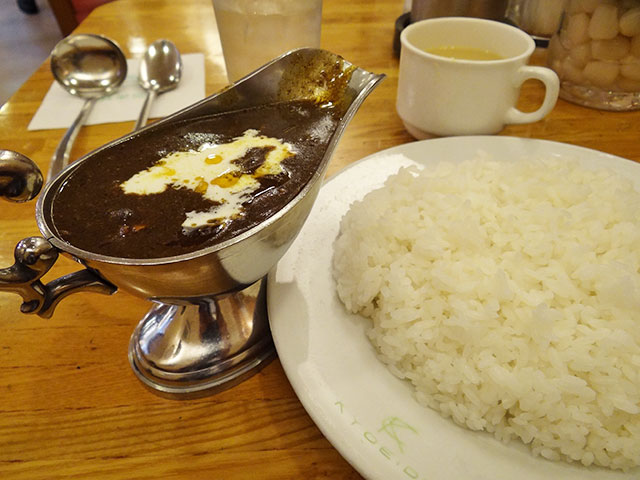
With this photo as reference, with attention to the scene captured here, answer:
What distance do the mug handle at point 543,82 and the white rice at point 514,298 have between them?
39 cm

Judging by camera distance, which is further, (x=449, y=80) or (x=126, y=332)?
(x=449, y=80)

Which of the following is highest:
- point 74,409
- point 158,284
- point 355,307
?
point 158,284

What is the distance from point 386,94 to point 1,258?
4.70 feet

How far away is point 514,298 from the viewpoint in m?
0.85

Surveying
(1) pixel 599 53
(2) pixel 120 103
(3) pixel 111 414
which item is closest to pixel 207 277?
(3) pixel 111 414

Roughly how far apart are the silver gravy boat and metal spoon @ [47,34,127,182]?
3.26 feet

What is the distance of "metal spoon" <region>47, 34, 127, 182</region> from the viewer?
1.81m

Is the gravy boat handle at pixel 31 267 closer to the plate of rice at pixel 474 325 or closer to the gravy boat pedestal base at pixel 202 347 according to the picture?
the gravy boat pedestal base at pixel 202 347

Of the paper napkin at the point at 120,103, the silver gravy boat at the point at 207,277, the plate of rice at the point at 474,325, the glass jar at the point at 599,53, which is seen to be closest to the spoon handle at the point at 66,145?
the paper napkin at the point at 120,103

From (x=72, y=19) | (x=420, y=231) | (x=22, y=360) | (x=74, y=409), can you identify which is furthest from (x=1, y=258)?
(x=72, y=19)

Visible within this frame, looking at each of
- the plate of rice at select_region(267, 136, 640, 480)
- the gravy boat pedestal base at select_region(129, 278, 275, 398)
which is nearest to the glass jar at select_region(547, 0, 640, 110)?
the plate of rice at select_region(267, 136, 640, 480)

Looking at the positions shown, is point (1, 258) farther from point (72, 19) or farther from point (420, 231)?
point (72, 19)

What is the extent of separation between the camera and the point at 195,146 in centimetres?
99

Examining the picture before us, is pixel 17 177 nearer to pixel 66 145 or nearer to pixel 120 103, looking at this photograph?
pixel 66 145
